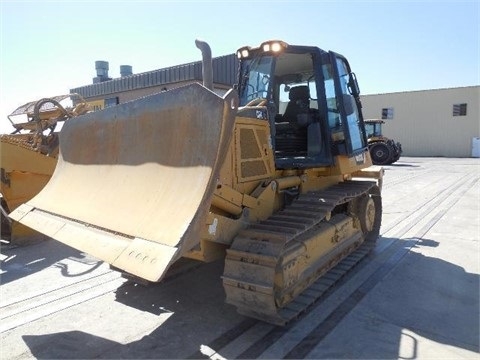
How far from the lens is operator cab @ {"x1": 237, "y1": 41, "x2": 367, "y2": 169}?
5.02 m

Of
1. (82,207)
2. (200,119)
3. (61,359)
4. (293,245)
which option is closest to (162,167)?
(200,119)

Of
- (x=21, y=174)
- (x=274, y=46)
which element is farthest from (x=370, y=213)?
(x=21, y=174)

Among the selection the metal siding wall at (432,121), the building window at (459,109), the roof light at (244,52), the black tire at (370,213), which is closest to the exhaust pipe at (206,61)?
the roof light at (244,52)

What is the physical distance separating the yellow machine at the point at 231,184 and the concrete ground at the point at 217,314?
290mm

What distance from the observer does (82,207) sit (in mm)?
3836

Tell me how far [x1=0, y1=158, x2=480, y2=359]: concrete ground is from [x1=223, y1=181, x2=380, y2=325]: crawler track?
165 mm

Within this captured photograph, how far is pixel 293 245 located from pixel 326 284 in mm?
737

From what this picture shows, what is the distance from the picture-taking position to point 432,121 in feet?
108

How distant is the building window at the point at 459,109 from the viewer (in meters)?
31.9

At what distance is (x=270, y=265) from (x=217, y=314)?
0.93 m

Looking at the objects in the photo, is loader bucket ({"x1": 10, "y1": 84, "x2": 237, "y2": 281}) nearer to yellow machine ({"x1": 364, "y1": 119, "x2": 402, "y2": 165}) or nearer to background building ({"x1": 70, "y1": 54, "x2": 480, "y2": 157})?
yellow machine ({"x1": 364, "y1": 119, "x2": 402, "y2": 165})

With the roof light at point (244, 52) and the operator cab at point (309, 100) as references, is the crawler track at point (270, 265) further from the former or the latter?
the roof light at point (244, 52)

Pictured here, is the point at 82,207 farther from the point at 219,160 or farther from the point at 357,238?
the point at 357,238

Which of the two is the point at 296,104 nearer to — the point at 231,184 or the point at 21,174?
the point at 231,184
